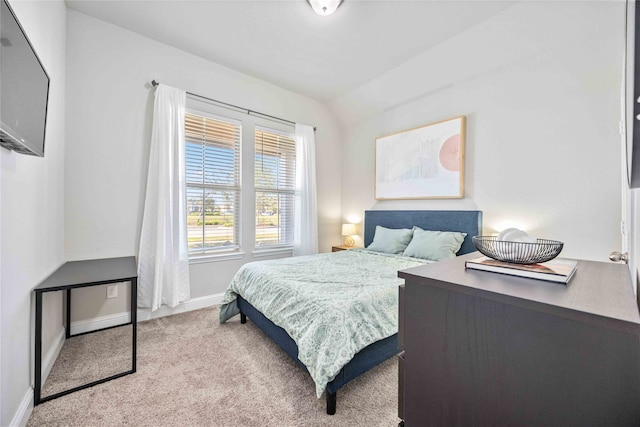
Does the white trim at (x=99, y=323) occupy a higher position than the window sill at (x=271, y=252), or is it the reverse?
the window sill at (x=271, y=252)

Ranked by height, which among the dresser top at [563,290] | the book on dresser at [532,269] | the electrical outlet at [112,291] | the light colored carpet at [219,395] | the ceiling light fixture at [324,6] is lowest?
the light colored carpet at [219,395]

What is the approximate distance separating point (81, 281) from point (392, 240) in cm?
292

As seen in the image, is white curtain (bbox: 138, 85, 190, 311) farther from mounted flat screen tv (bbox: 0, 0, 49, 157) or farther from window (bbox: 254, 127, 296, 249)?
mounted flat screen tv (bbox: 0, 0, 49, 157)

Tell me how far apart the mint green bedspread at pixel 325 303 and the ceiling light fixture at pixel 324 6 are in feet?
7.24

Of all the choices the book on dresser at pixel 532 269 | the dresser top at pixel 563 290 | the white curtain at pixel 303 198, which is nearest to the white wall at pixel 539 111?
the white curtain at pixel 303 198

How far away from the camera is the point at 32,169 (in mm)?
1556

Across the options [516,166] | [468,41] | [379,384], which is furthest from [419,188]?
→ [379,384]

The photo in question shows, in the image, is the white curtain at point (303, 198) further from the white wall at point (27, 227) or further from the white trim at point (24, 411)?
the white trim at point (24, 411)

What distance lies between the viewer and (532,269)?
2.26 feet

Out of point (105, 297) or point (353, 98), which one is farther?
point (353, 98)

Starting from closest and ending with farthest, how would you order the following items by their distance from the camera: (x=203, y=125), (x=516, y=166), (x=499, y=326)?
1. (x=499, y=326)
2. (x=516, y=166)
3. (x=203, y=125)

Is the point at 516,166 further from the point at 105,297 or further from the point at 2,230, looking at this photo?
the point at 105,297

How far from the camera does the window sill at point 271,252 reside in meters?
3.53

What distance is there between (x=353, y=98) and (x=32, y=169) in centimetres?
356
